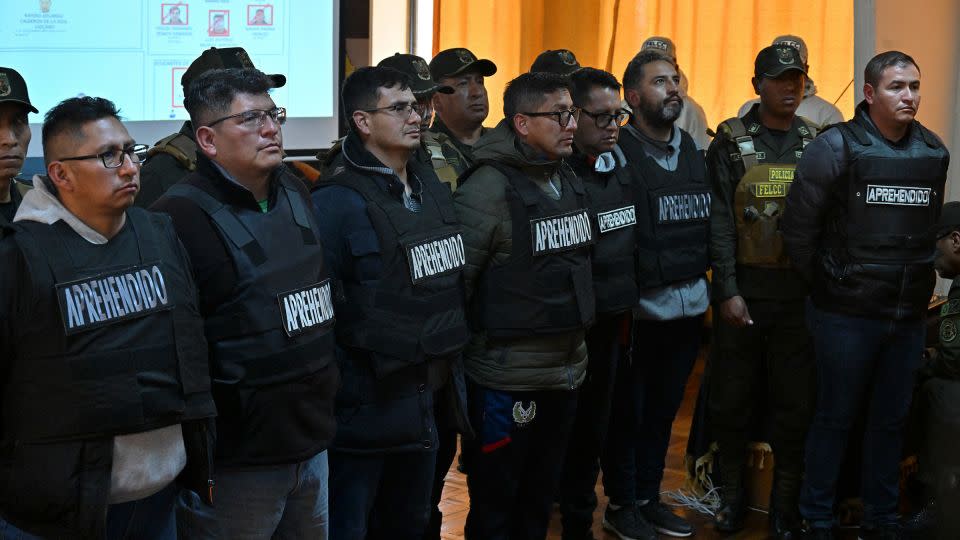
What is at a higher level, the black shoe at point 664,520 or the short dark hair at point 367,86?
the short dark hair at point 367,86

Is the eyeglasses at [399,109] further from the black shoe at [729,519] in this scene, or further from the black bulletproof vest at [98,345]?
the black shoe at [729,519]

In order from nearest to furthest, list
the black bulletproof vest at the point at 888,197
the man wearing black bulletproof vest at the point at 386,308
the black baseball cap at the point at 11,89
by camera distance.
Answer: the man wearing black bulletproof vest at the point at 386,308
the black baseball cap at the point at 11,89
the black bulletproof vest at the point at 888,197

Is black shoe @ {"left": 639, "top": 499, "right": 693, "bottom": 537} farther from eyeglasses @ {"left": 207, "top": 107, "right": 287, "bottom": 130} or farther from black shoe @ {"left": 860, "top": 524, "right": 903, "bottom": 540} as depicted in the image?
eyeglasses @ {"left": 207, "top": 107, "right": 287, "bottom": 130}

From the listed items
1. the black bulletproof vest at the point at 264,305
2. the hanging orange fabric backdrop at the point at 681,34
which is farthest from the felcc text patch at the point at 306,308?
the hanging orange fabric backdrop at the point at 681,34

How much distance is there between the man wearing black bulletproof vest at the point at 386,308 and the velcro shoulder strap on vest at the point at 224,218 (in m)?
0.34

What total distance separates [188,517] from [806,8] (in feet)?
15.9

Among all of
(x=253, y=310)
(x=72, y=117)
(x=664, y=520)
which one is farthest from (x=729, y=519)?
(x=72, y=117)

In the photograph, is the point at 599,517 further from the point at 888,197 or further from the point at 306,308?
the point at 306,308

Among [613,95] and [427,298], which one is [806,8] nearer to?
[613,95]

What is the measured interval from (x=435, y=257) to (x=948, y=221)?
1.99m

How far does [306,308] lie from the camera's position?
2.29 m

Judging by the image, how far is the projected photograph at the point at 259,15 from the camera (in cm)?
453

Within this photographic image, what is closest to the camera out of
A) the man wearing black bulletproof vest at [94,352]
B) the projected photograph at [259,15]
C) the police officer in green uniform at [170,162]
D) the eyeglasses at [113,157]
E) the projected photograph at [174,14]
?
the man wearing black bulletproof vest at [94,352]

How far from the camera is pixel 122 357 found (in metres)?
1.98
